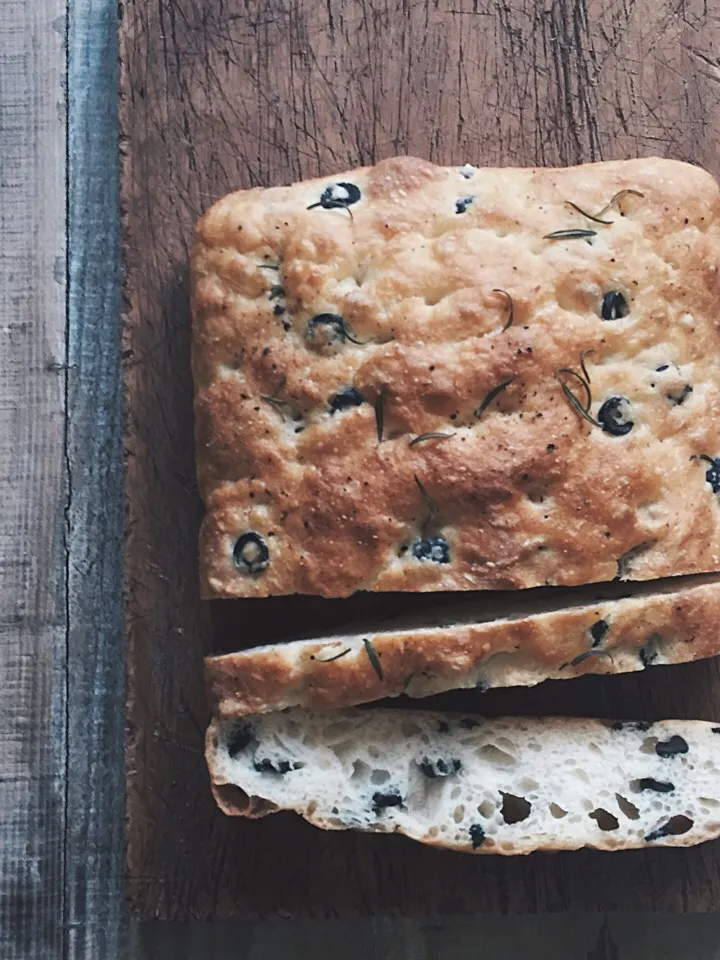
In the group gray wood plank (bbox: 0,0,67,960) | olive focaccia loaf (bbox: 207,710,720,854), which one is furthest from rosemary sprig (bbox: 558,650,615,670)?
gray wood plank (bbox: 0,0,67,960)

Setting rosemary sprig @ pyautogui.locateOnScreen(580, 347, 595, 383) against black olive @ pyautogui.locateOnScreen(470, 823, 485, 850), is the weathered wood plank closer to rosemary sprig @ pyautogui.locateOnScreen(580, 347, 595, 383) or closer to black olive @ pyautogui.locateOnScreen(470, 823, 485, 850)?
black olive @ pyautogui.locateOnScreen(470, 823, 485, 850)

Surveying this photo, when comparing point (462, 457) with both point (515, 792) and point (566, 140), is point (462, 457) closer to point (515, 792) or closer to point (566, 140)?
point (515, 792)

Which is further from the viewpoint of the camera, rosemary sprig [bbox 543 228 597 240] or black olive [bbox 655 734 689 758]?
black olive [bbox 655 734 689 758]

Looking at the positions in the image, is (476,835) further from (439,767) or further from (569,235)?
(569,235)

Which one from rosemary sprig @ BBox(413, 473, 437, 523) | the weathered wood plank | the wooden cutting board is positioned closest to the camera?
rosemary sprig @ BBox(413, 473, 437, 523)

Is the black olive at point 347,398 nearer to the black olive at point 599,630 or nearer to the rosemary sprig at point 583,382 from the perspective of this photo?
the rosemary sprig at point 583,382

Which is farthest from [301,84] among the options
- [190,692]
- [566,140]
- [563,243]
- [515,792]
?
[515,792]
